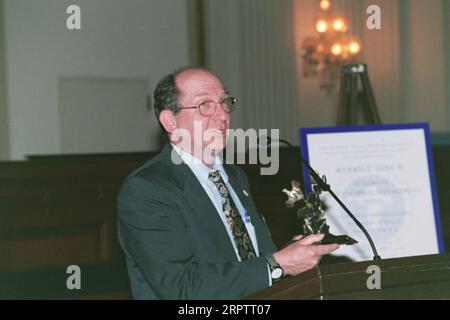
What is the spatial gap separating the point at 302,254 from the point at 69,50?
19.2ft

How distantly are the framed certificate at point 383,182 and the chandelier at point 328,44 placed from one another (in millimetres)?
4599

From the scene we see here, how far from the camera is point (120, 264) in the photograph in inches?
148

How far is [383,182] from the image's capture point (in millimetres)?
3088

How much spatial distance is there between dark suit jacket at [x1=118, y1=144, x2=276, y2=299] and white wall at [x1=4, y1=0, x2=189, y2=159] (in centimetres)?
526

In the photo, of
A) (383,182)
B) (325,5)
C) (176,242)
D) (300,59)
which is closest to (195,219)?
(176,242)

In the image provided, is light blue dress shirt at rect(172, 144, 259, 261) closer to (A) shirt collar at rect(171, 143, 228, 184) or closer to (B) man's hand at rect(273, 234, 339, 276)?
(A) shirt collar at rect(171, 143, 228, 184)

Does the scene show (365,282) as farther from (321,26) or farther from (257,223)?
(321,26)

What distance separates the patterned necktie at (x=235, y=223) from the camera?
2.15 meters

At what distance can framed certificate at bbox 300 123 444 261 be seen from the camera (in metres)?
3.05

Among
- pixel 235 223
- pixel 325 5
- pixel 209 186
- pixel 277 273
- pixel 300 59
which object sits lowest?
pixel 277 273

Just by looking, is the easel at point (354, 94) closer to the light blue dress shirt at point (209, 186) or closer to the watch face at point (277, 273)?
the light blue dress shirt at point (209, 186)
